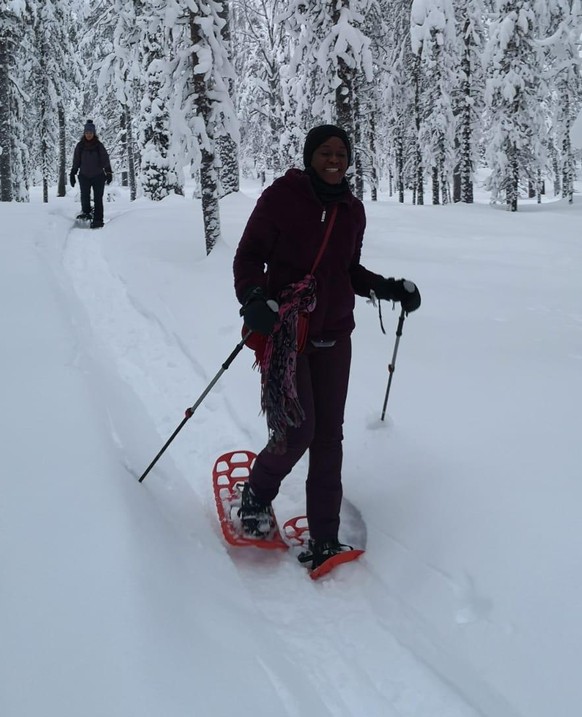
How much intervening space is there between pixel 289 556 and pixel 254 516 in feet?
1.06

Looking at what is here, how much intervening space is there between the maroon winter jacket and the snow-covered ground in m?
1.37

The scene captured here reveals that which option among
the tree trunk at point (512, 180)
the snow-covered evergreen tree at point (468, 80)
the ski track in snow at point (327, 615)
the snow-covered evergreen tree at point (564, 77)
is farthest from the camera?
the snow-covered evergreen tree at point (468, 80)

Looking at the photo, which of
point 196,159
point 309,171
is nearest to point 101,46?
point 196,159

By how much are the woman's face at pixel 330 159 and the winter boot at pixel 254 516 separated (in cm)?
189

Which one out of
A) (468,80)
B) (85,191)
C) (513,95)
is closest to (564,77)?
(513,95)

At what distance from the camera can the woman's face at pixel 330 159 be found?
10.8ft

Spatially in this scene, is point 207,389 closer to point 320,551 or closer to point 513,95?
point 320,551

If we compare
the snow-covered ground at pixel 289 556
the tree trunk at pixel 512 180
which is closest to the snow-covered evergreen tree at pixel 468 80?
the tree trunk at pixel 512 180

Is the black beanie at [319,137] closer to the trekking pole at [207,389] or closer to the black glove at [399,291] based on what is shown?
the black glove at [399,291]

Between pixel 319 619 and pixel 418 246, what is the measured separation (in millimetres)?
11536

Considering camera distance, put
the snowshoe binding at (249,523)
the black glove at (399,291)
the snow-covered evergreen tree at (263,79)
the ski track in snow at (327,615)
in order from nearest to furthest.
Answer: the ski track in snow at (327,615) < the snowshoe binding at (249,523) < the black glove at (399,291) < the snow-covered evergreen tree at (263,79)

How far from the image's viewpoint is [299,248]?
3359mm

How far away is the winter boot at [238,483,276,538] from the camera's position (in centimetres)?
377

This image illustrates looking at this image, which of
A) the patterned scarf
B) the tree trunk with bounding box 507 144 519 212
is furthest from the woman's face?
the tree trunk with bounding box 507 144 519 212
